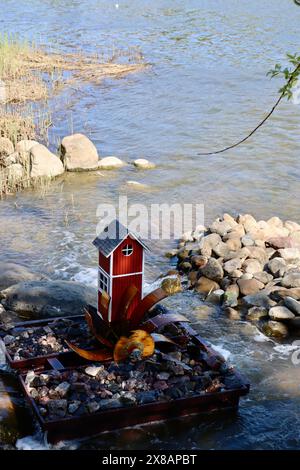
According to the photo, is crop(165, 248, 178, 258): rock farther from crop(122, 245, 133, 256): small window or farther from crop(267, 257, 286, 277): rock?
crop(122, 245, 133, 256): small window

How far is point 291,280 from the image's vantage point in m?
9.21

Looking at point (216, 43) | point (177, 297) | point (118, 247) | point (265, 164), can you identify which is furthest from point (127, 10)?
point (118, 247)

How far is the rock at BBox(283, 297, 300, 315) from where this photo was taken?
28.6ft

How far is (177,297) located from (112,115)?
946cm

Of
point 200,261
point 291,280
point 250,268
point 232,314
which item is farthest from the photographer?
point 200,261

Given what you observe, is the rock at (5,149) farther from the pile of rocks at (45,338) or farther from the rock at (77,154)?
the pile of rocks at (45,338)

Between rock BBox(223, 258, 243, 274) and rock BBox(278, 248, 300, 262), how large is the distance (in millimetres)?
623

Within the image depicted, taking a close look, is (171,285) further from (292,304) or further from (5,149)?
(5,149)

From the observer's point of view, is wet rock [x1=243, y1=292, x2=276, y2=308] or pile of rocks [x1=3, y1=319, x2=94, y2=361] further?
wet rock [x1=243, y1=292, x2=276, y2=308]

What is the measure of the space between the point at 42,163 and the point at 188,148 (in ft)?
11.6

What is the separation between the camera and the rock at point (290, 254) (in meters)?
9.95

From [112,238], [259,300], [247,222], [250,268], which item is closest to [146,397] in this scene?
[112,238]

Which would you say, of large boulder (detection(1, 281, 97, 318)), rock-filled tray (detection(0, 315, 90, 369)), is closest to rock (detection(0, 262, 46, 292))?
large boulder (detection(1, 281, 97, 318))

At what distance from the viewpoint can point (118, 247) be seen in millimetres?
7074
